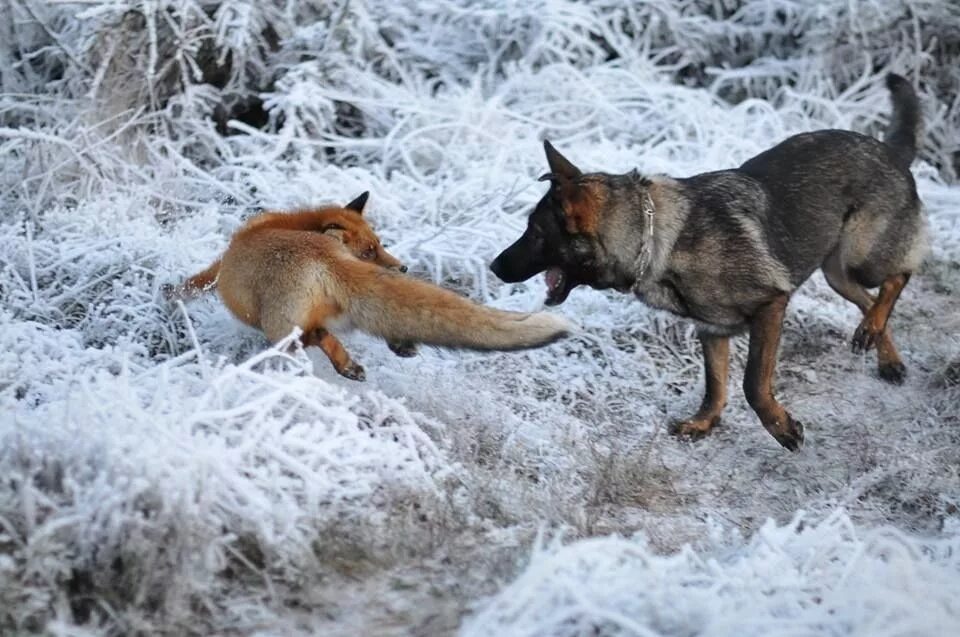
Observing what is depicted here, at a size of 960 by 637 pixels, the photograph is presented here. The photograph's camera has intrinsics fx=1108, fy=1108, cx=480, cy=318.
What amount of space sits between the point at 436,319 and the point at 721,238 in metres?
1.75

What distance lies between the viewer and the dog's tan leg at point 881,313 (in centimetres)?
627

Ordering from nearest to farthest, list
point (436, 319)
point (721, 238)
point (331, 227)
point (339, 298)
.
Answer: point (436, 319)
point (339, 298)
point (331, 227)
point (721, 238)

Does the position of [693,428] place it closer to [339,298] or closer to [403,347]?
[403,347]

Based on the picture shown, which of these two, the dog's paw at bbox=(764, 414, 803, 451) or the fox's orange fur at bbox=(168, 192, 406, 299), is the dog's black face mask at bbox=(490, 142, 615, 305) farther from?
the dog's paw at bbox=(764, 414, 803, 451)

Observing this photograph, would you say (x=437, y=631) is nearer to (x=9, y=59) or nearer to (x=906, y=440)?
(x=906, y=440)

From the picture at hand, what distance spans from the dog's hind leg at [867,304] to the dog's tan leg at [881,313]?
3 cm

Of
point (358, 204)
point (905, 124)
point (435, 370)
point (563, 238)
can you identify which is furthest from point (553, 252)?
point (905, 124)

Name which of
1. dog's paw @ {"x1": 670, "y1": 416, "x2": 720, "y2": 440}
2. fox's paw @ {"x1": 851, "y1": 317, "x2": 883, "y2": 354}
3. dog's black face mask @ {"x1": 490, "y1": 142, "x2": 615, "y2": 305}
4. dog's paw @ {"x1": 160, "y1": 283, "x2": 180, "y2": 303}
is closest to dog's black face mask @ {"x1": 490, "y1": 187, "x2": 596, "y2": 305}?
dog's black face mask @ {"x1": 490, "y1": 142, "x2": 615, "y2": 305}

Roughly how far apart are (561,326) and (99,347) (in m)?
2.68

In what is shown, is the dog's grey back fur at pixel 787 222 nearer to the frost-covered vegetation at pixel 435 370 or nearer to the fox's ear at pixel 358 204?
the frost-covered vegetation at pixel 435 370

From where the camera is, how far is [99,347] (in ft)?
18.3

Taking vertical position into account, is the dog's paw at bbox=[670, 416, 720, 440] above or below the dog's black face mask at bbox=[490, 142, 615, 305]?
below

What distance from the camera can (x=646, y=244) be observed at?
5.22 metres

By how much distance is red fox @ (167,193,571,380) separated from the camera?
4152 millimetres
